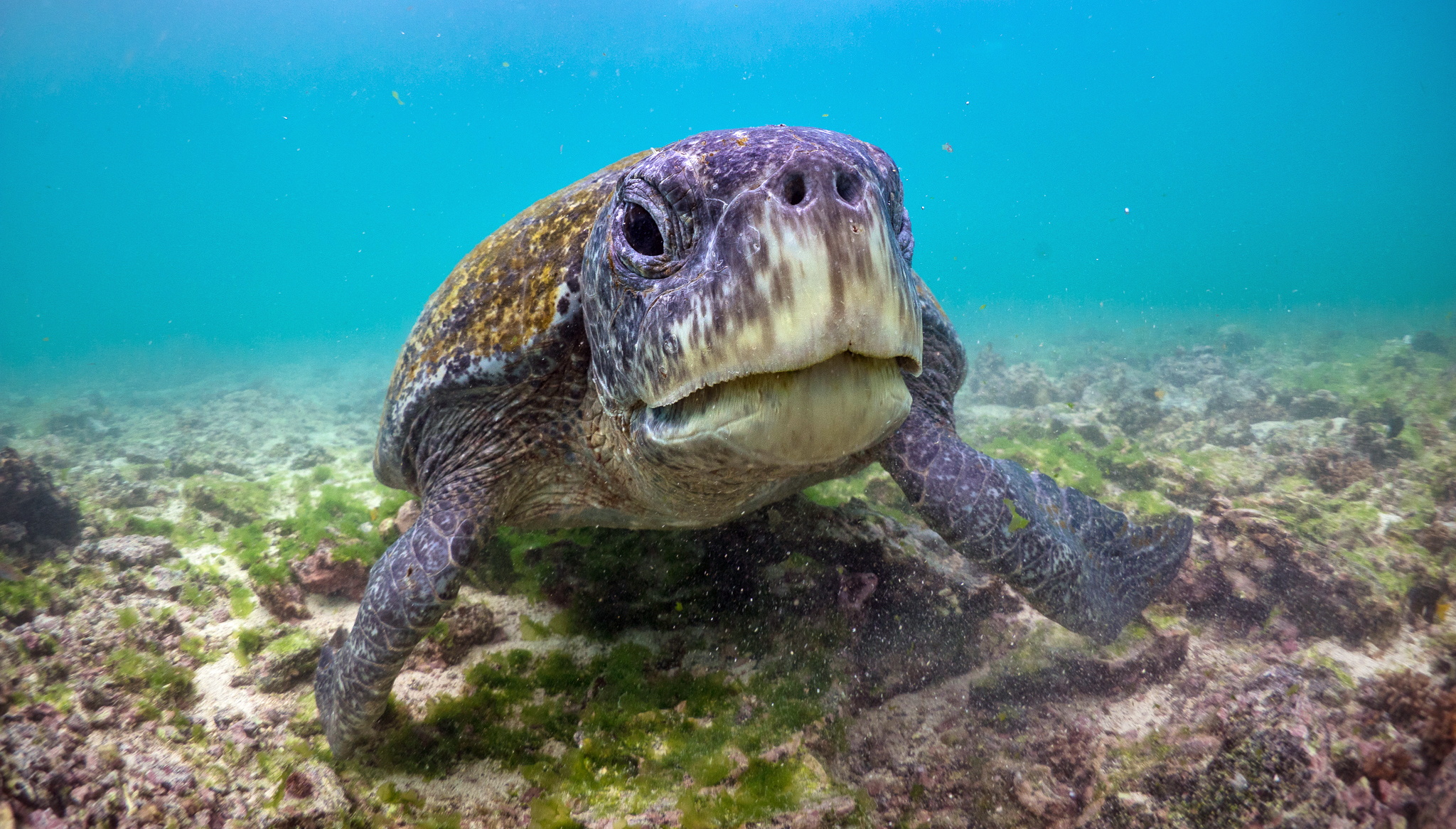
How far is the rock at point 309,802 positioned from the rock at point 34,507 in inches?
156

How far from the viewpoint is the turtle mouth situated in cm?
129

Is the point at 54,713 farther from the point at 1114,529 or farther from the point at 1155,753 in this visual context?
the point at 1114,529

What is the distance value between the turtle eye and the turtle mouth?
44 cm

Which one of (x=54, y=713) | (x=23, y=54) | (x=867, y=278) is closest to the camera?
(x=867, y=278)

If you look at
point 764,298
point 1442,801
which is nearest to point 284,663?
point 764,298

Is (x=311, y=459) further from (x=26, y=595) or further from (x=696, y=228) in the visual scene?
(x=696, y=228)

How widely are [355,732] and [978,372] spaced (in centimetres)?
1459

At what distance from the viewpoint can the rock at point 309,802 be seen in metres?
1.79

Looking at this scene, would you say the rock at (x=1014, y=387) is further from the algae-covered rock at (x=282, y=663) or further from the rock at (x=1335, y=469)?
the algae-covered rock at (x=282, y=663)

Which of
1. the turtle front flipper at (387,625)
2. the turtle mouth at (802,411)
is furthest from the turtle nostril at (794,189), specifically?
the turtle front flipper at (387,625)

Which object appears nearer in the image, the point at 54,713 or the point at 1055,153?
the point at 54,713

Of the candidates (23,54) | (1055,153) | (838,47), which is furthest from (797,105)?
(23,54)

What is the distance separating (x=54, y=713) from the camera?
194cm

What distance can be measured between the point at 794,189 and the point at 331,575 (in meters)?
4.01
